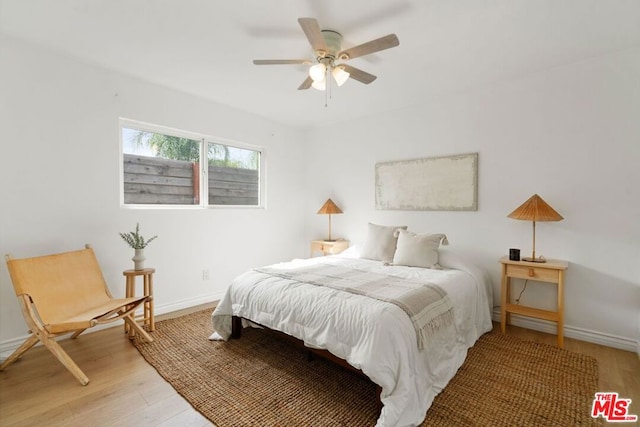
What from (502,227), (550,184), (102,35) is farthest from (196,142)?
(550,184)

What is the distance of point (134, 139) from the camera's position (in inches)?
126

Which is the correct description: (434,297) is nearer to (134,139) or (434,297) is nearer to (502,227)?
(502,227)

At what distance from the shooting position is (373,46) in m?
1.95

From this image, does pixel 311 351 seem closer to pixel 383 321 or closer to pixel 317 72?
pixel 383 321

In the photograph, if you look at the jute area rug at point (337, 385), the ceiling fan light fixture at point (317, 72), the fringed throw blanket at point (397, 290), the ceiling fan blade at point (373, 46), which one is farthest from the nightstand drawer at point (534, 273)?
the ceiling fan light fixture at point (317, 72)

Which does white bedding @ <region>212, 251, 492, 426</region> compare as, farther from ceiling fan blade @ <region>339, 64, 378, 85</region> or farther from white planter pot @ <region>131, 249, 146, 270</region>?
ceiling fan blade @ <region>339, 64, 378, 85</region>

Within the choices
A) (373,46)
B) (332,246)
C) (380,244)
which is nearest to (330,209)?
(332,246)

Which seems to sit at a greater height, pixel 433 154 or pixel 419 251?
pixel 433 154

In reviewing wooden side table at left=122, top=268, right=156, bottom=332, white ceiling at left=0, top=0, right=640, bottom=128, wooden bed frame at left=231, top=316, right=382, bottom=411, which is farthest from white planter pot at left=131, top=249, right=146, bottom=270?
white ceiling at left=0, top=0, right=640, bottom=128

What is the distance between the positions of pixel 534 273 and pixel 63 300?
3900 millimetres

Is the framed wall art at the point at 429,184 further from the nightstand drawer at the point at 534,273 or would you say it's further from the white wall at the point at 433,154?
the nightstand drawer at the point at 534,273

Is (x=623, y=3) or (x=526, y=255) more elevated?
(x=623, y=3)

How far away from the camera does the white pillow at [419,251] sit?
2977 mm

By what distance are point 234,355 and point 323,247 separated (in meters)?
2.19
